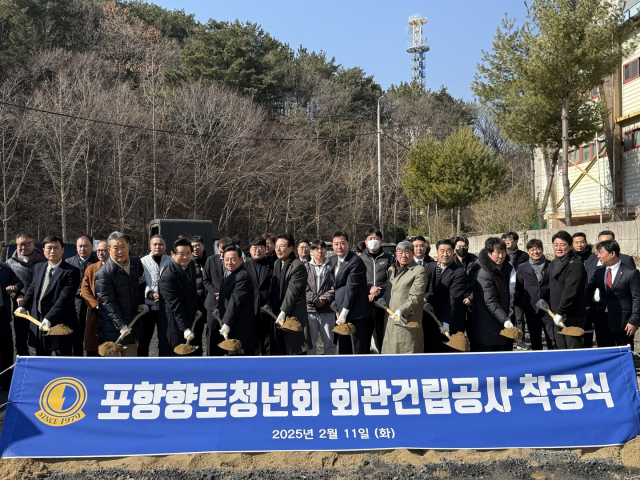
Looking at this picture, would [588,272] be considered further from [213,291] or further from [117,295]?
[117,295]

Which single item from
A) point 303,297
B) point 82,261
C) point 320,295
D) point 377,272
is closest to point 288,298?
point 303,297

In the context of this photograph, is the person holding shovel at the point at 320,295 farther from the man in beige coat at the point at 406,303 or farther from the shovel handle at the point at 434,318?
the shovel handle at the point at 434,318

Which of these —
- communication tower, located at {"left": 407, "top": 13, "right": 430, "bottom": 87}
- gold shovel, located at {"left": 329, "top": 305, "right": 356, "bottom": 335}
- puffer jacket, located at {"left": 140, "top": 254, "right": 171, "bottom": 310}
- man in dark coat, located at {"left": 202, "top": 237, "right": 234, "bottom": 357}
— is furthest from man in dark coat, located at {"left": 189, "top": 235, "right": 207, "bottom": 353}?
communication tower, located at {"left": 407, "top": 13, "right": 430, "bottom": 87}

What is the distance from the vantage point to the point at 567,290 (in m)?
6.43

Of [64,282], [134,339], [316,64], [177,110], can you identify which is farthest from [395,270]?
[316,64]

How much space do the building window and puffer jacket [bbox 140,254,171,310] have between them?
22.9 m

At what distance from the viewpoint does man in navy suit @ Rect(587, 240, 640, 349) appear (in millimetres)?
6391

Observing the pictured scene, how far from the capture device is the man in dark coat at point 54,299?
245 inches

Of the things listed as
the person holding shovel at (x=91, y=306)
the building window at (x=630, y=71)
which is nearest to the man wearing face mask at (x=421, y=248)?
the person holding shovel at (x=91, y=306)

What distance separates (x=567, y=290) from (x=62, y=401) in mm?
5180

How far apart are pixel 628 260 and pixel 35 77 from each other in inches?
1411

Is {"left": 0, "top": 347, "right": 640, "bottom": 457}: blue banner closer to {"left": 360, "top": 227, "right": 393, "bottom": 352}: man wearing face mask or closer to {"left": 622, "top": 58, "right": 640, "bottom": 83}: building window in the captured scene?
{"left": 360, "top": 227, "right": 393, "bottom": 352}: man wearing face mask

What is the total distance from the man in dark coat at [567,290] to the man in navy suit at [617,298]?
1.08ft

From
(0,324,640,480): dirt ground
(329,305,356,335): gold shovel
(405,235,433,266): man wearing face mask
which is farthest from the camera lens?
(405,235,433,266): man wearing face mask
